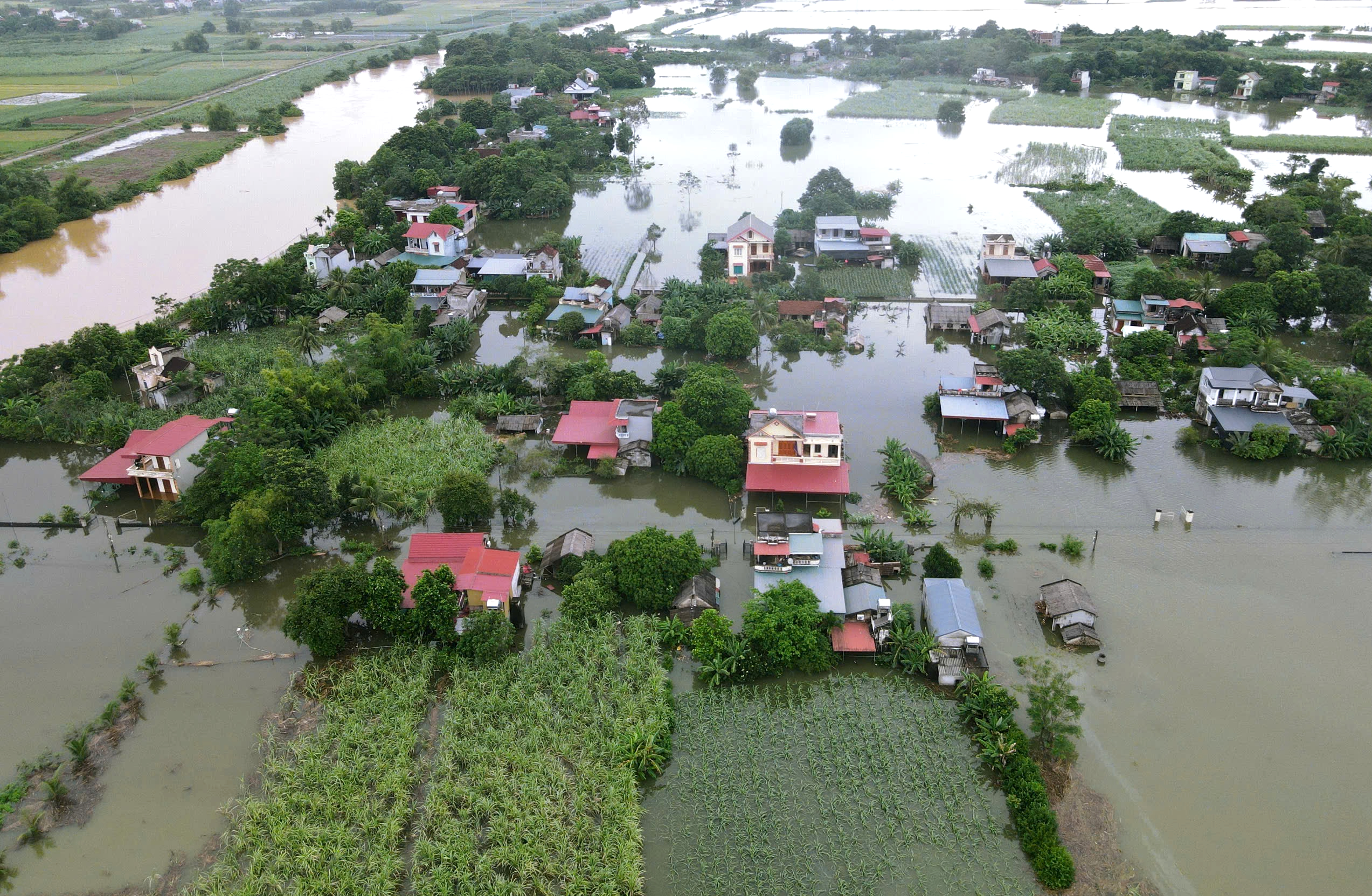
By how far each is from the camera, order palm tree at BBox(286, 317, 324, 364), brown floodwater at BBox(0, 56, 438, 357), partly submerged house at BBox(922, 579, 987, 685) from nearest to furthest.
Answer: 1. partly submerged house at BBox(922, 579, 987, 685)
2. palm tree at BBox(286, 317, 324, 364)
3. brown floodwater at BBox(0, 56, 438, 357)

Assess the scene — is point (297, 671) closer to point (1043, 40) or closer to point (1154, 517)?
point (1154, 517)

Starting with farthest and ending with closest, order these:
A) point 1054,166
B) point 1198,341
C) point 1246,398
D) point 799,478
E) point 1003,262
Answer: point 1054,166 < point 1003,262 < point 1198,341 < point 1246,398 < point 799,478

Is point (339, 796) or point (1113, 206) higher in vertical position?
point (1113, 206)

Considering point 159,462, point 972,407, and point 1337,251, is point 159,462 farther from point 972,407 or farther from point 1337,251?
point 1337,251

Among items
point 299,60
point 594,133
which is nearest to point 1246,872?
point 594,133

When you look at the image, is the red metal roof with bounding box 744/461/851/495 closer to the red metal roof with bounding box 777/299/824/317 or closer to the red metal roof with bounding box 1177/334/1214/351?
the red metal roof with bounding box 777/299/824/317

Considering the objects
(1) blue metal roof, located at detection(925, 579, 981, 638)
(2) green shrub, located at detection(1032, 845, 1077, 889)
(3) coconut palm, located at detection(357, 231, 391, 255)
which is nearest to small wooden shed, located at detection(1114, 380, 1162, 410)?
(1) blue metal roof, located at detection(925, 579, 981, 638)

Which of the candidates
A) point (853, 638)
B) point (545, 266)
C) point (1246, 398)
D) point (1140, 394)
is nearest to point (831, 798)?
point (853, 638)
